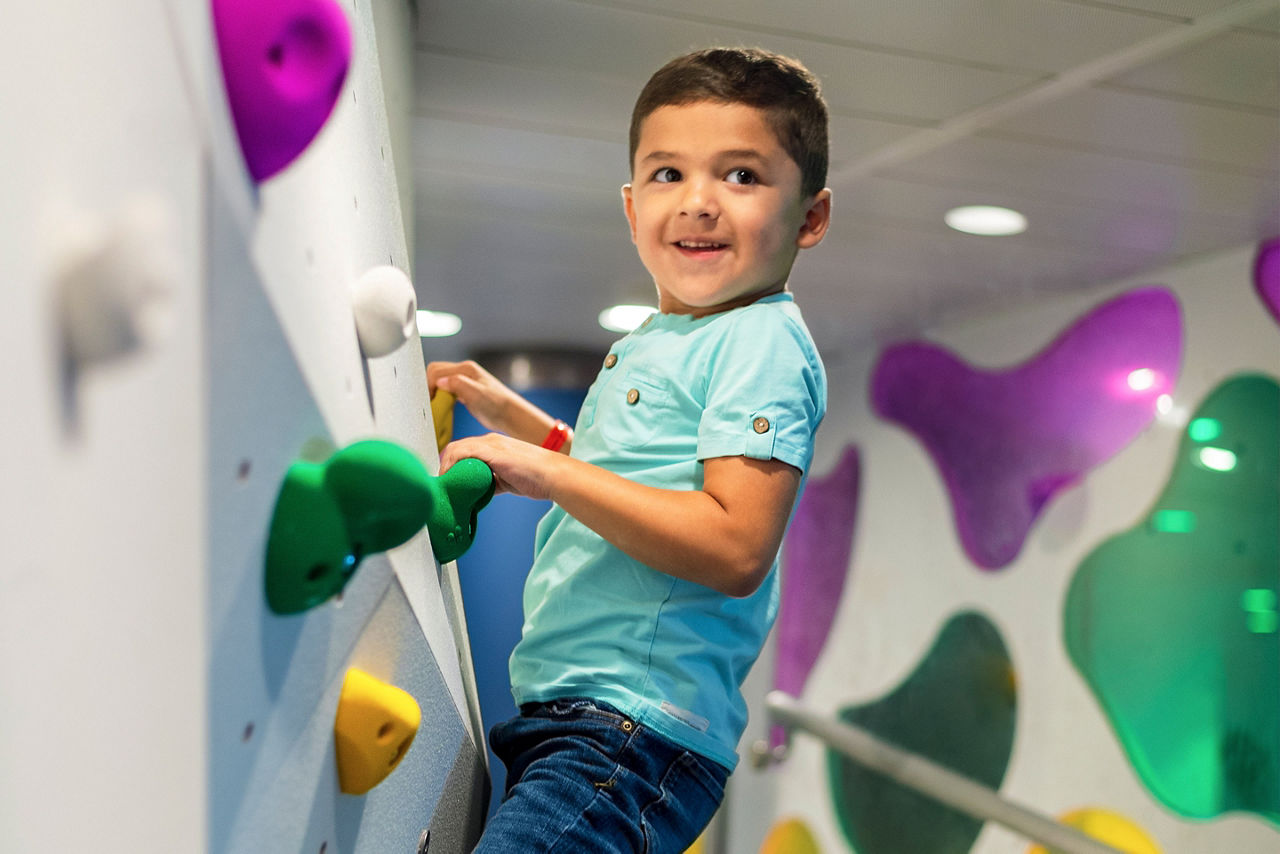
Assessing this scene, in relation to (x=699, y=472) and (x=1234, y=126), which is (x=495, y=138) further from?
(x=699, y=472)

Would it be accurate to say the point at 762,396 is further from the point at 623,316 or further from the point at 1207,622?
the point at 623,316

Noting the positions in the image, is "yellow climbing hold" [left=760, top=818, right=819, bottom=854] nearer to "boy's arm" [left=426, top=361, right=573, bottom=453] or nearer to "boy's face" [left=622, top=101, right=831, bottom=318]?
"boy's arm" [left=426, top=361, right=573, bottom=453]

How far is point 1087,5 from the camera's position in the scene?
1404mm

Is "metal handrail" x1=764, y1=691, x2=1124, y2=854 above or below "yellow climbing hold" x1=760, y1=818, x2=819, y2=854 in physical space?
above

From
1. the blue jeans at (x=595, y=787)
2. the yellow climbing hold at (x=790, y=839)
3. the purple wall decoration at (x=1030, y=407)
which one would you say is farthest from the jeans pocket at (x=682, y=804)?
the yellow climbing hold at (x=790, y=839)

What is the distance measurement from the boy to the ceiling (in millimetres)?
823

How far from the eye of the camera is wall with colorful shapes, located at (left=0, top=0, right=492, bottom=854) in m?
0.21

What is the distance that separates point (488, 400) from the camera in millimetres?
845

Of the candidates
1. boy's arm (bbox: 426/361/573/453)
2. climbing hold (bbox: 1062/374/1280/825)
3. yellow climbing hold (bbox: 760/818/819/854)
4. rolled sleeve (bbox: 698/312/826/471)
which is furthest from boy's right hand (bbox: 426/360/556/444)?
yellow climbing hold (bbox: 760/818/819/854)

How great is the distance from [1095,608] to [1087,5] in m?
1.67

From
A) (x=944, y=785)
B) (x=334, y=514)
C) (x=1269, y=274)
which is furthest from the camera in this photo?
(x=1269, y=274)

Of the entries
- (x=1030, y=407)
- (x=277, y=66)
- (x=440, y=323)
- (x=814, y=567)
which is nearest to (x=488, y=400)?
(x=277, y=66)

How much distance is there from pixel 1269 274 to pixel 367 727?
7.95 feet

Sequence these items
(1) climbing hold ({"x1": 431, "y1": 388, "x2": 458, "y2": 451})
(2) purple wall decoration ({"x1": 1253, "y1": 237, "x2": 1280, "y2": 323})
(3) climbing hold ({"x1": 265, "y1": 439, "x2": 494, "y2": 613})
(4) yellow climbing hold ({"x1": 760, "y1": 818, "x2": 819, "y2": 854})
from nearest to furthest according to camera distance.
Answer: (3) climbing hold ({"x1": 265, "y1": 439, "x2": 494, "y2": 613}) → (1) climbing hold ({"x1": 431, "y1": 388, "x2": 458, "y2": 451}) → (2) purple wall decoration ({"x1": 1253, "y1": 237, "x2": 1280, "y2": 323}) → (4) yellow climbing hold ({"x1": 760, "y1": 818, "x2": 819, "y2": 854})
